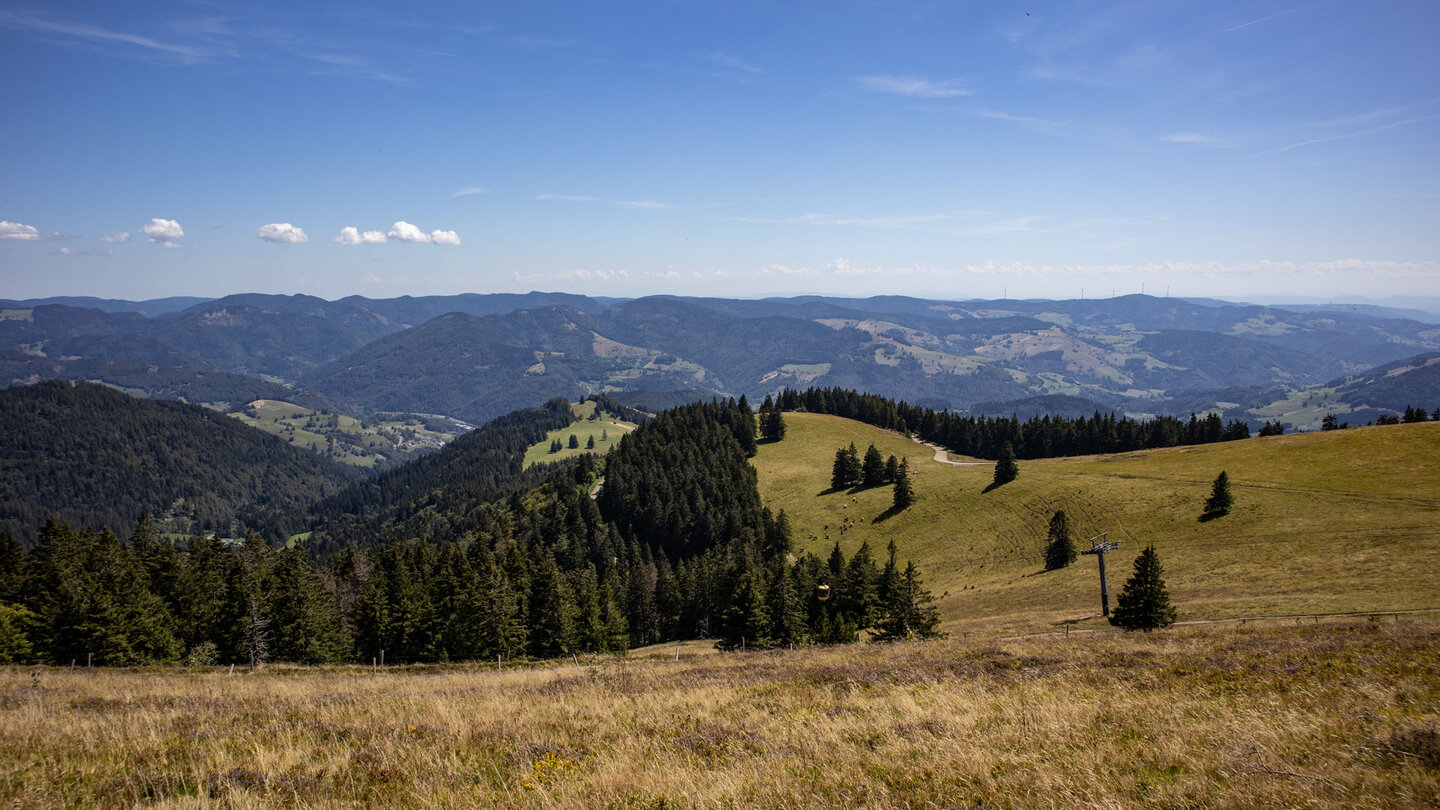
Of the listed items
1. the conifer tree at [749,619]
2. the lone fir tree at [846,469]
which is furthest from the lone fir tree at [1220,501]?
the lone fir tree at [846,469]

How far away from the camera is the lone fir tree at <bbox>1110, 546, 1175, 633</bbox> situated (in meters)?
39.5

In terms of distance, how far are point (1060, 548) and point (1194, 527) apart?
13922 mm

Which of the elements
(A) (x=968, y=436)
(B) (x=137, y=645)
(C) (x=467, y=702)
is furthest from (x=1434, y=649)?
(A) (x=968, y=436)

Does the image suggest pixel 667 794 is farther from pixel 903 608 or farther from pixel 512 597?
pixel 512 597

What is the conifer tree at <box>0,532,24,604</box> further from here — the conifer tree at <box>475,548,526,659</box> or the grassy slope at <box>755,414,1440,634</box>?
the grassy slope at <box>755,414,1440,634</box>

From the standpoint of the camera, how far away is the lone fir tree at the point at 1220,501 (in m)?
68.5

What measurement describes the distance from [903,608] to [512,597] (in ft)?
115

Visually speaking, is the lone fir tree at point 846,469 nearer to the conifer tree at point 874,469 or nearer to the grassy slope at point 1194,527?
the conifer tree at point 874,469

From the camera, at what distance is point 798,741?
37.7 ft

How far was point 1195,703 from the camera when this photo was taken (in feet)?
42.6

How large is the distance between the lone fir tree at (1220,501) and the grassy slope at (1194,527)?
1244 mm

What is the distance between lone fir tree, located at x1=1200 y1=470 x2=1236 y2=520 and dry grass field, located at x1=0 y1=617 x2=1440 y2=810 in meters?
60.0

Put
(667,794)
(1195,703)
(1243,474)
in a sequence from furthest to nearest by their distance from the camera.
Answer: (1243,474) < (1195,703) < (667,794)

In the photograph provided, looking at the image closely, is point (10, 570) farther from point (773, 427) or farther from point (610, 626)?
point (773, 427)
